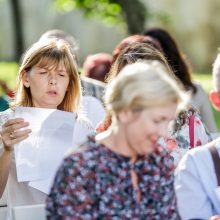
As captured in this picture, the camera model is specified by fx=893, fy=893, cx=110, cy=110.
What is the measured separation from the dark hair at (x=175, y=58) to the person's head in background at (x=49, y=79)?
165 cm

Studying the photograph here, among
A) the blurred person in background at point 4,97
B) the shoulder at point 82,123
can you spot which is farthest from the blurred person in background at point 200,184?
the blurred person in background at point 4,97

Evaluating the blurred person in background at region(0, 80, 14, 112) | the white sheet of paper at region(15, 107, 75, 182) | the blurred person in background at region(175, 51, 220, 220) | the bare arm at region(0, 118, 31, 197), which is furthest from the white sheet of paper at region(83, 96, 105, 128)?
the blurred person in background at region(175, 51, 220, 220)

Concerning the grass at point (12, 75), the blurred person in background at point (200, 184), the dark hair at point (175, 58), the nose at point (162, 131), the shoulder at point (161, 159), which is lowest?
the blurred person in background at point (200, 184)

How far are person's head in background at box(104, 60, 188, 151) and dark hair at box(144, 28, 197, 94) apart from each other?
10.0 feet

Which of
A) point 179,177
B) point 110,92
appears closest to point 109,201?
point 110,92

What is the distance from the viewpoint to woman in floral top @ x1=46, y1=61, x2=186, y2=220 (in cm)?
314

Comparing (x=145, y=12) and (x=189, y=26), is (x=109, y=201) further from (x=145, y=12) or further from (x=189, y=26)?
(x=189, y=26)

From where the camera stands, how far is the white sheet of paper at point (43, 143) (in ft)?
14.3

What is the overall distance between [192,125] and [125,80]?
1635 mm

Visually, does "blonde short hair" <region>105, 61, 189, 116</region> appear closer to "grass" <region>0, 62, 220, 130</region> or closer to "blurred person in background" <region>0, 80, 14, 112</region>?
"blurred person in background" <region>0, 80, 14, 112</region>

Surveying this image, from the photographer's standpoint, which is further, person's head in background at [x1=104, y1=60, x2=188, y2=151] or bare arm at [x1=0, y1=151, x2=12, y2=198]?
bare arm at [x1=0, y1=151, x2=12, y2=198]

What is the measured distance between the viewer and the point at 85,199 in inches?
124

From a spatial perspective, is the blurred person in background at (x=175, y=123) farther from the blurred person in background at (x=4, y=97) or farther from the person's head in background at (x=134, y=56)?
the blurred person in background at (x=4, y=97)

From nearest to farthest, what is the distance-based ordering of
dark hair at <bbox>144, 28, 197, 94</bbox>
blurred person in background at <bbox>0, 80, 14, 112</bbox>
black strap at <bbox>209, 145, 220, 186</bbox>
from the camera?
black strap at <bbox>209, 145, 220, 186</bbox>
blurred person in background at <bbox>0, 80, 14, 112</bbox>
dark hair at <bbox>144, 28, 197, 94</bbox>
